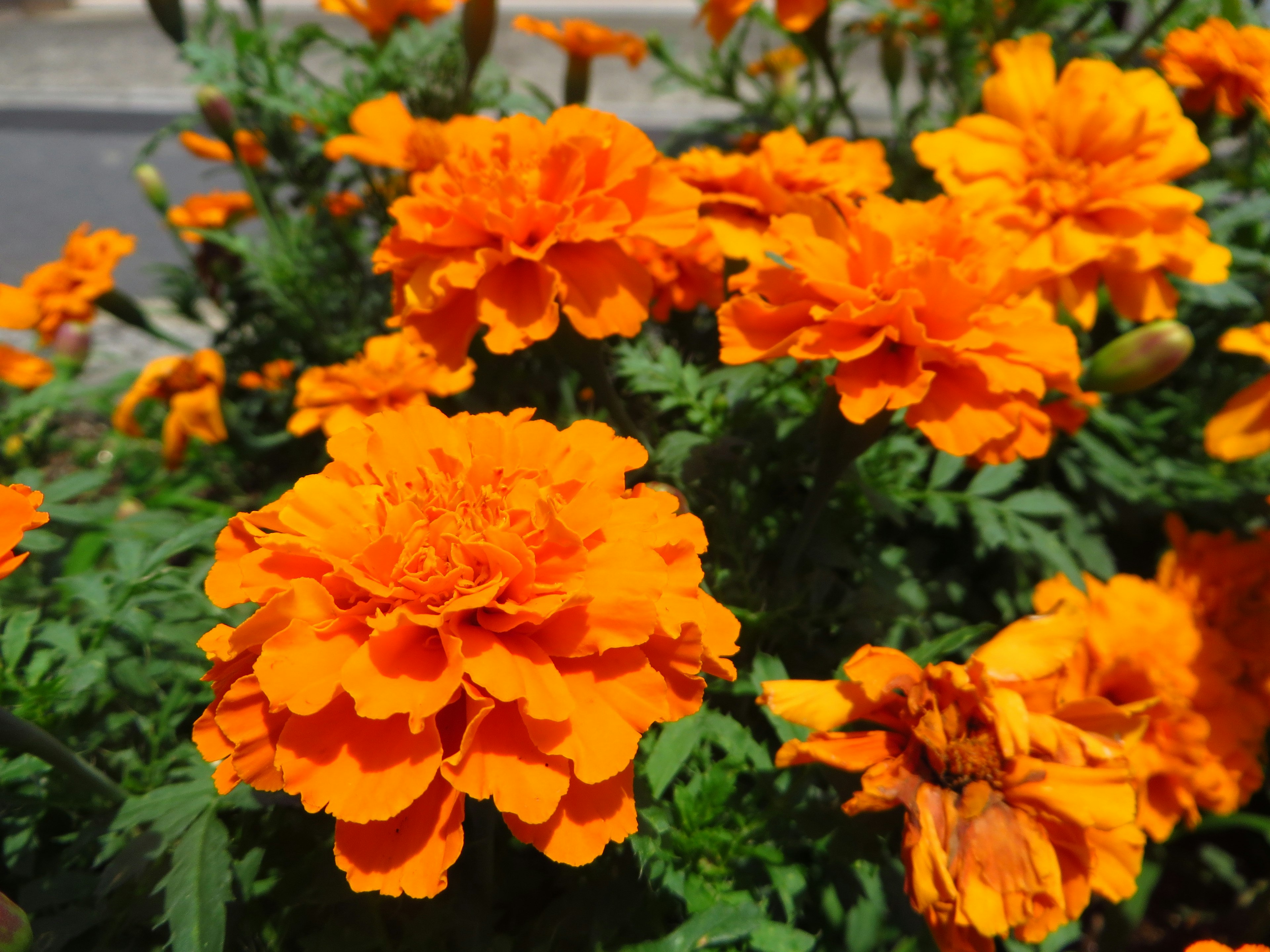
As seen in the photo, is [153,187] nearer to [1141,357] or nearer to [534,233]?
[534,233]

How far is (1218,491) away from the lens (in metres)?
1.15

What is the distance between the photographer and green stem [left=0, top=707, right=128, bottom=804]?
1.91ft

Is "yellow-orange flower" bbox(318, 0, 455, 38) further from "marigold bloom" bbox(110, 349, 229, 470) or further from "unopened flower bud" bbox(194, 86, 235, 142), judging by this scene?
"marigold bloom" bbox(110, 349, 229, 470)

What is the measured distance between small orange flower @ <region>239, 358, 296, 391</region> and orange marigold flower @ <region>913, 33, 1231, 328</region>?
122cm

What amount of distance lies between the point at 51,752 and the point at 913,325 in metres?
0.75

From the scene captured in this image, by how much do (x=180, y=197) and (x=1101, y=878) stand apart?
13.9ft

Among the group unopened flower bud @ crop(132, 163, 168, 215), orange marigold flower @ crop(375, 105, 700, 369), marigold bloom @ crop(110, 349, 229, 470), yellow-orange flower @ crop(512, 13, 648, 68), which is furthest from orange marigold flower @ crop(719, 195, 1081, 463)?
unopened flower bud @ crop(132, 163, 168, 215)

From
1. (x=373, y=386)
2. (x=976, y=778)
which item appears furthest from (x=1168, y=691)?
(x=373, y=386)

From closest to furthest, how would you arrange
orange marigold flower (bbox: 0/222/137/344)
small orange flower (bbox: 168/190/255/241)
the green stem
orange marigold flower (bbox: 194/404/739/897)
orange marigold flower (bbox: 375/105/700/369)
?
orange marigold flower (bbox: 194/404/739/897) → the green stem → orange marigold flower (bbox: 375/105/700/369) → orange marigold flower (bbox: 0/222/137/344) → small orange flower (bbox: 168/190/255/241)

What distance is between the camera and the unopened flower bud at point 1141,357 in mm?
878

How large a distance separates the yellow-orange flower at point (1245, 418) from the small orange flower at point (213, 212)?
167cm

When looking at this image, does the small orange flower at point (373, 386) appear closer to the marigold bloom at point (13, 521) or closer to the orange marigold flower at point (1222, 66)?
the marigold bloom at point (13, 521)

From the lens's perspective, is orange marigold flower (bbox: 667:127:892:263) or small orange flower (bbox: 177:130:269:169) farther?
small orange flower (bbox: 177:130:269:169)

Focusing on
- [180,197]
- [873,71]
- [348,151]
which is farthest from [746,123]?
[873,71]
